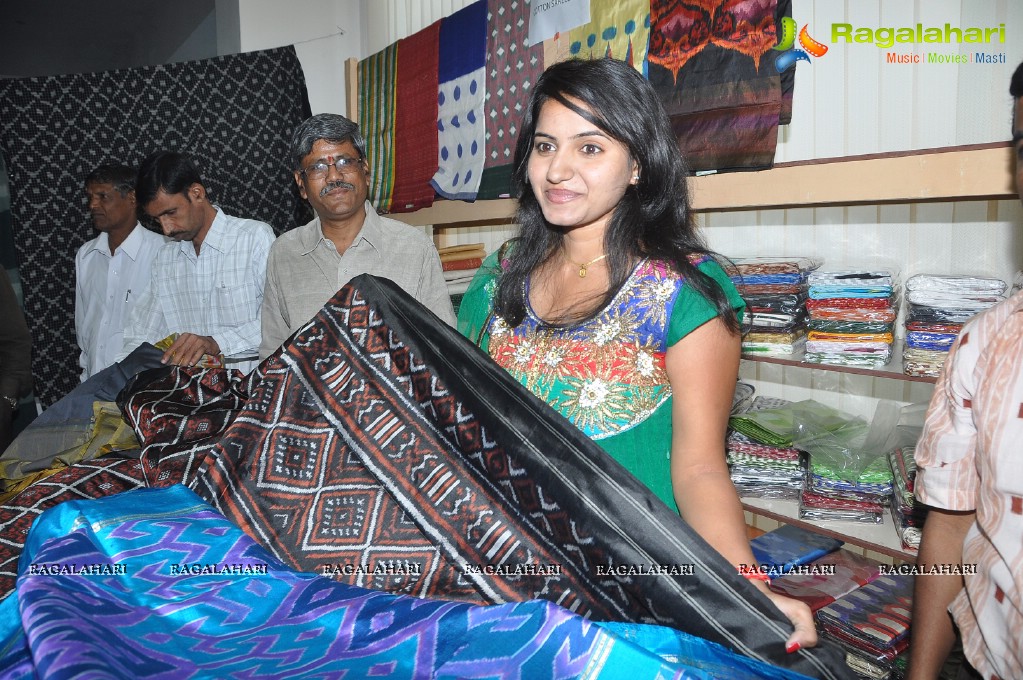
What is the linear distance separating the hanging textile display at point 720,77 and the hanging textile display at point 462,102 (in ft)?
3.70

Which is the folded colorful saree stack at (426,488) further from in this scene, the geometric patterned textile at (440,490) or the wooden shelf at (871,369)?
the wooden shelf at (871,369)

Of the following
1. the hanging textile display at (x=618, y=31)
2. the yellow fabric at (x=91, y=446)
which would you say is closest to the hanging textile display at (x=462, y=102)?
the hanging textile display at (x=618, y=31)

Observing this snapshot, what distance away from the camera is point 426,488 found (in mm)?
1035

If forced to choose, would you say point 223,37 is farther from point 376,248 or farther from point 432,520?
point 432,520

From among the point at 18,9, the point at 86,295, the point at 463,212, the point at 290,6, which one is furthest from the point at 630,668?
the point at 18,9

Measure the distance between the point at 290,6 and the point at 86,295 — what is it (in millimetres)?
2207

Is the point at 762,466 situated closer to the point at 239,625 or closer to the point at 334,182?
the point at 334,182

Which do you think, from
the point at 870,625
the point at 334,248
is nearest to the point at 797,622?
the point at 870,625

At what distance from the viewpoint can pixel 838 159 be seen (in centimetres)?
214

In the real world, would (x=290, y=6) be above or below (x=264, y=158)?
above

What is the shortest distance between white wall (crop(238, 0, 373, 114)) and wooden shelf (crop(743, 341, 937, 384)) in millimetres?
3381

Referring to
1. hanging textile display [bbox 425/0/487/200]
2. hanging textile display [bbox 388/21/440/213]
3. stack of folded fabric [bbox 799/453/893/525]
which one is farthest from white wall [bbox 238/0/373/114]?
stack of folded fabric [bbox 799/453/893/525]

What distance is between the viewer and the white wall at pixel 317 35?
4.43 meters

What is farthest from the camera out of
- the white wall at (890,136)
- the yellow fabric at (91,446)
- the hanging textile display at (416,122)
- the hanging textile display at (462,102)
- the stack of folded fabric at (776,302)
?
the hanging textile display at (416,122)
